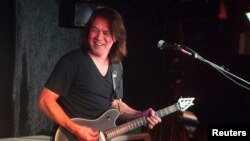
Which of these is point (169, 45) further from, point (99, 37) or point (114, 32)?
point (99, 37)

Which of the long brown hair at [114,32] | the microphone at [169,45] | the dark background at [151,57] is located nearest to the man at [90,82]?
the long brown hair at [114,32]

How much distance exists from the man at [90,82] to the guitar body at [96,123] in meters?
0.04

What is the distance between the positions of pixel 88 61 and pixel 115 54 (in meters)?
0.28

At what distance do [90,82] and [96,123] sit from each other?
0.89 feet

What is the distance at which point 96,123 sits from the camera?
2.38m

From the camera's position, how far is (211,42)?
11.4 feet

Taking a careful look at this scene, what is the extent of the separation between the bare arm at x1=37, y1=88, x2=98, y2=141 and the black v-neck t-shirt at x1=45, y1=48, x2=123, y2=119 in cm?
7

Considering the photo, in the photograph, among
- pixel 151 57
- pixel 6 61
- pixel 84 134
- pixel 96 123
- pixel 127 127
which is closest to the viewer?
pixel 84 134

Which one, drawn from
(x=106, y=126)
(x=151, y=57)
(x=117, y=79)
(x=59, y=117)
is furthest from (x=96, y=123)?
(x=151, y=57)

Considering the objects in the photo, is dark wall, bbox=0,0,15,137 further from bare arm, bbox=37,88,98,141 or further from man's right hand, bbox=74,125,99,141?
man's right hand, bbox=74,125,99,141

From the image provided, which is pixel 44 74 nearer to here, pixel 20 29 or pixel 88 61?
pixel 20 29

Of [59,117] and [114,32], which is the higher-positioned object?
[114,32]

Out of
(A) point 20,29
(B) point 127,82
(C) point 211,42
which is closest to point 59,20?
(A) point 20,29

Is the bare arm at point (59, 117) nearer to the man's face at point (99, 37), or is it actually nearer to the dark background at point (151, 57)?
the man's face at point (99, 37)
